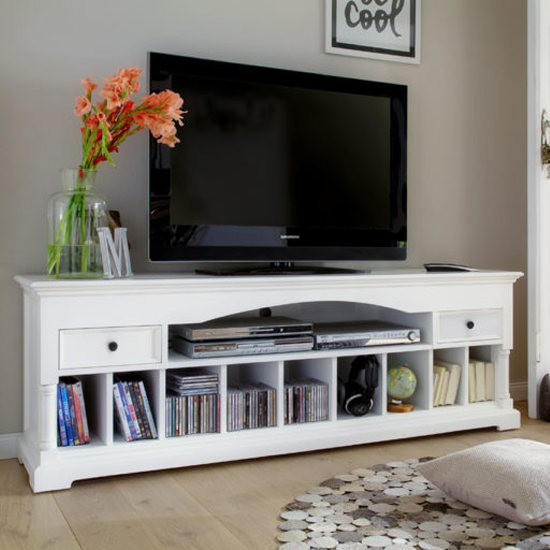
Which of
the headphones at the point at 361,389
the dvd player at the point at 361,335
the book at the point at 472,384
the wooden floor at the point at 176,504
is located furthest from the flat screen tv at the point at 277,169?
the wooden floor at the point at 176,504

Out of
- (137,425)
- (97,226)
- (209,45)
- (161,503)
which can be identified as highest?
(209,45)

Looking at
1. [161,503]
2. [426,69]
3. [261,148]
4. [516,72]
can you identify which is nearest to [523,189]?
[516,72]

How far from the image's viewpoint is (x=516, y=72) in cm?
354

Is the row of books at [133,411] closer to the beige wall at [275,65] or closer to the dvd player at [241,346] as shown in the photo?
the dvd player at [241,346]

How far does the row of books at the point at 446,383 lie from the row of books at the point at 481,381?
0.22 ft

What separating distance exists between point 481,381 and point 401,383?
408 mm

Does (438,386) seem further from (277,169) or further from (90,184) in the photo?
(90,184)

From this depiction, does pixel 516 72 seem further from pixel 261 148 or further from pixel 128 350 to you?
pixel 128 350

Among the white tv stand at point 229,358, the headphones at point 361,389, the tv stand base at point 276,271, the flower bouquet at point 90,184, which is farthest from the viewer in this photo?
the headphones at point 361,389

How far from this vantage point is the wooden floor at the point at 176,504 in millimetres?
1854

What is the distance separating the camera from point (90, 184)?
2410mm

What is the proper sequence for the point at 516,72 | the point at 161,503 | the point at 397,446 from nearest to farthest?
the point at 161,503, the point at 397,446, the point at 516,72

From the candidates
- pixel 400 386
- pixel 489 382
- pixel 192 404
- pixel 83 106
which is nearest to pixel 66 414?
pixel 192 404

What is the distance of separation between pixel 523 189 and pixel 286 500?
214cm
